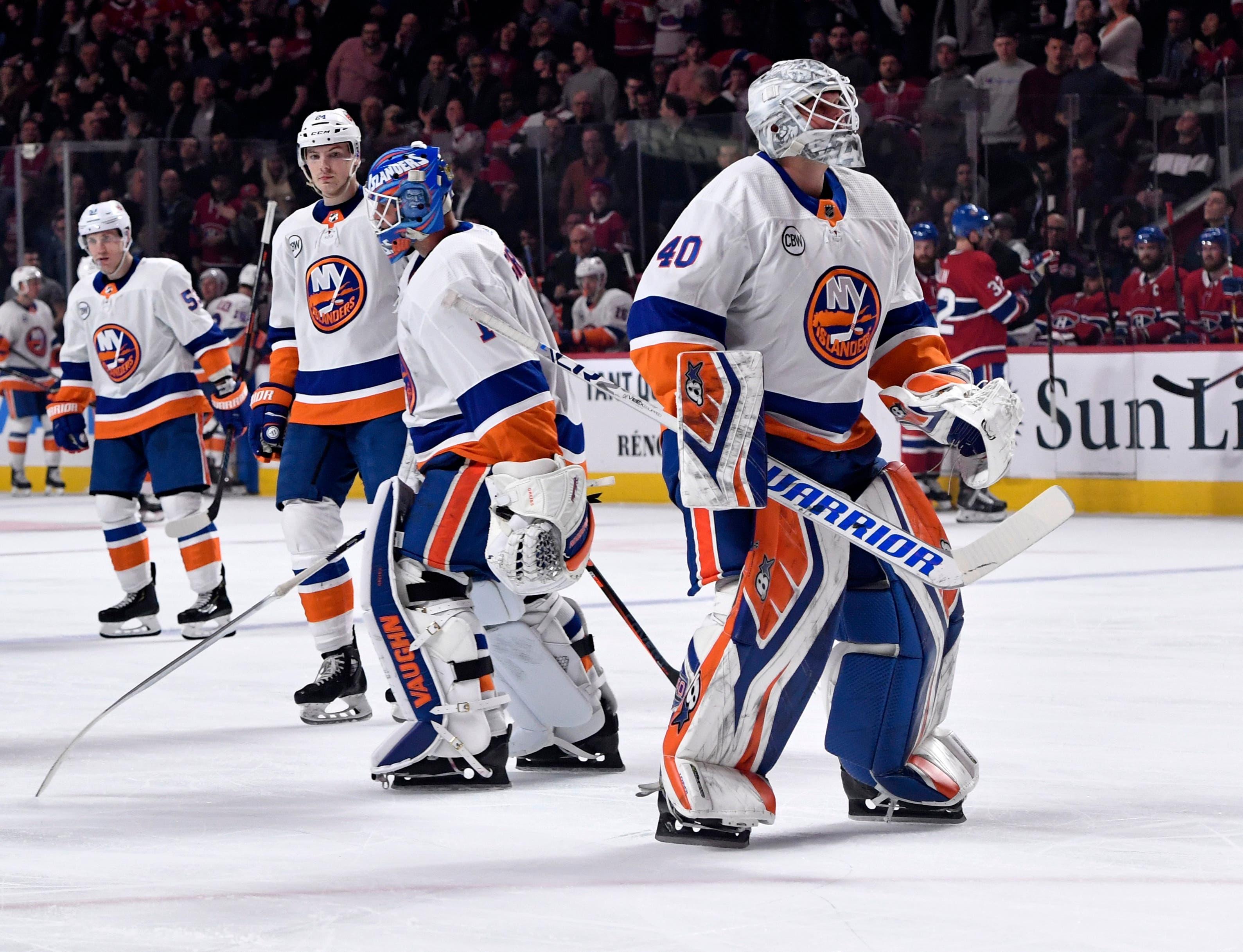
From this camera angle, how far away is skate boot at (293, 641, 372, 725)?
4812 millimetres

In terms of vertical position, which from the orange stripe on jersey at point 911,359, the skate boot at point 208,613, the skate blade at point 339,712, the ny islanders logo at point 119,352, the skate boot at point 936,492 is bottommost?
the skate boot at point 936,492

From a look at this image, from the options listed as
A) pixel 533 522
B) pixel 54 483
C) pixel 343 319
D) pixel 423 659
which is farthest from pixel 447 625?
pixel 54 483

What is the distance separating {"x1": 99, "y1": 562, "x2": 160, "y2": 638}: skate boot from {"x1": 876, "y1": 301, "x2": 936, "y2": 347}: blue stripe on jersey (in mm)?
3644

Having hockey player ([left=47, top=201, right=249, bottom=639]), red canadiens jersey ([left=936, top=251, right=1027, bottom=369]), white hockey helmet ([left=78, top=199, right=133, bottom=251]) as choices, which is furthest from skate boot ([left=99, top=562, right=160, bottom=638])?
red canadiens jersey ([left=936, top=251, right=1027, bottom=369])

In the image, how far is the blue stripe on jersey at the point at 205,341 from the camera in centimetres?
663

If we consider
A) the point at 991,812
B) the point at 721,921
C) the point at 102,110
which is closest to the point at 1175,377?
the point at 991,812

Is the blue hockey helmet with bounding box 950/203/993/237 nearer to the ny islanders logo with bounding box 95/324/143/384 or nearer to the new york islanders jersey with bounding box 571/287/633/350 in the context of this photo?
the new york islanders jersey with bounding box 571/287/633/350

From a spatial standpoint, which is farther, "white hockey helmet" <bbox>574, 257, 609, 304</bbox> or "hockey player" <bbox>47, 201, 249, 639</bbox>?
"white hockey helmet" <bbox>574, 257, 609, 304</bbox>

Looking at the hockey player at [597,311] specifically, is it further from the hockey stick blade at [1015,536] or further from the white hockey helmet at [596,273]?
the hockey stick blade at [1015,536]

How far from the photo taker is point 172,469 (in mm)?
6574

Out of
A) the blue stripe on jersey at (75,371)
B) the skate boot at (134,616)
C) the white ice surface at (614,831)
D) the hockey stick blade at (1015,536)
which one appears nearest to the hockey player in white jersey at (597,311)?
the blue stripe on jersey at (75,371)

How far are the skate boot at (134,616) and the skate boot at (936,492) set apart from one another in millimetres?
5172

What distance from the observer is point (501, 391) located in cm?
376

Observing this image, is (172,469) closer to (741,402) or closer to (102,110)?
(741,402)
